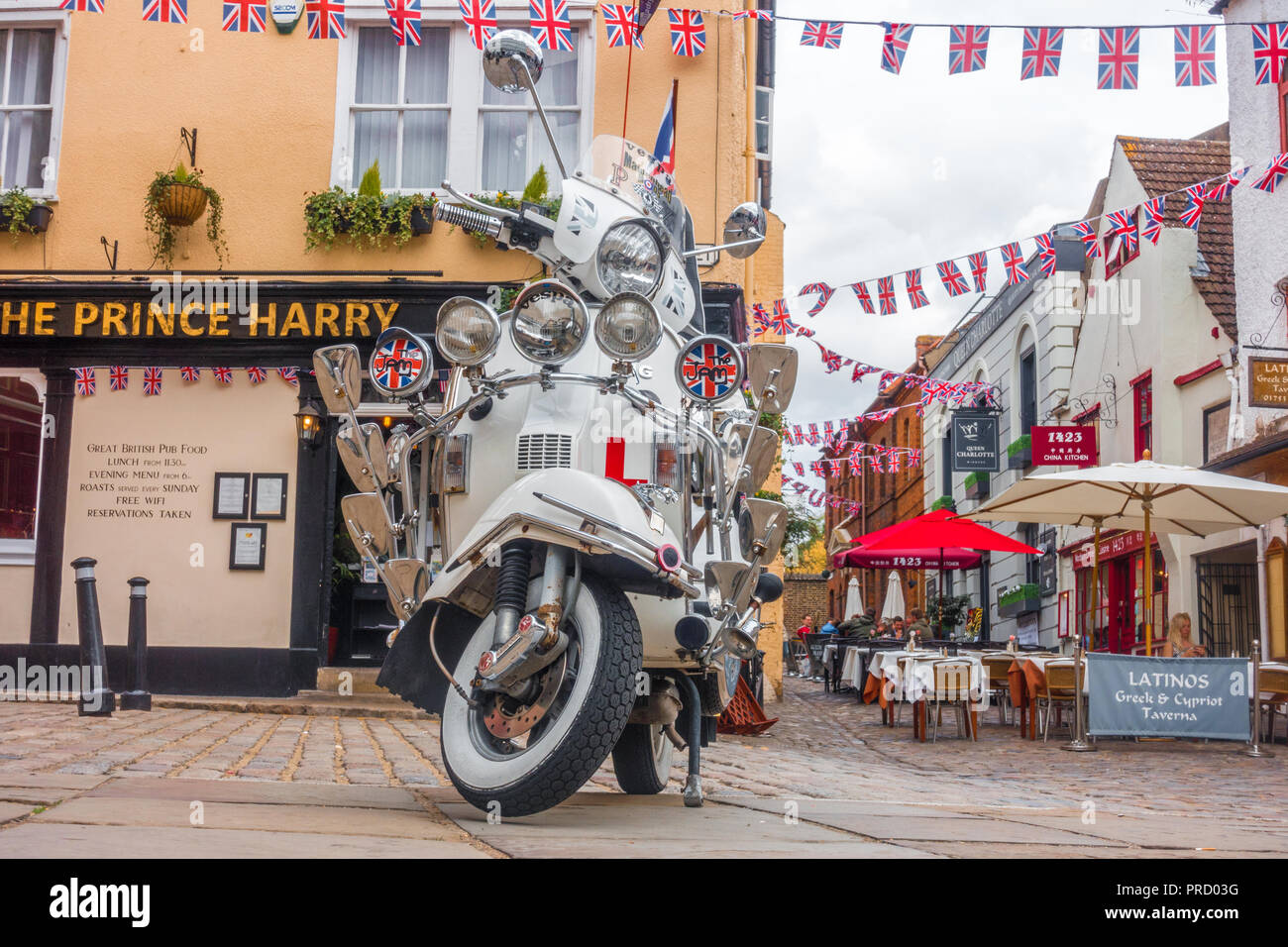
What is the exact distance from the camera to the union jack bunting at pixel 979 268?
13.2 m

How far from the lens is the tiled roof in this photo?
17969mm

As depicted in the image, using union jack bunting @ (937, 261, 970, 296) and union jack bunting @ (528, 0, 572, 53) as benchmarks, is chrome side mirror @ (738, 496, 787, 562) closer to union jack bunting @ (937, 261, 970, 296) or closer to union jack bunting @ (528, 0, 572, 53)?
union jack bunting @ (528, 0, 572, 53)

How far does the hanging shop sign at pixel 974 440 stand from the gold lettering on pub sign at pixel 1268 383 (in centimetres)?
1279

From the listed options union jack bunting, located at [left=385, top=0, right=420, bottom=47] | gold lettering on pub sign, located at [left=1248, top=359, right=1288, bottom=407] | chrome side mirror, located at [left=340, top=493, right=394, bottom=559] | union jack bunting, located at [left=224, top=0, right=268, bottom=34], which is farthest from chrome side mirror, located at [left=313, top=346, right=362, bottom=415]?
gold lettering on pub sign, located at [left=1248, top=359, right=1288, bottom=407]

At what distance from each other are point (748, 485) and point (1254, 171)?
1276 centimetres

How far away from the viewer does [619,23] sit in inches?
445

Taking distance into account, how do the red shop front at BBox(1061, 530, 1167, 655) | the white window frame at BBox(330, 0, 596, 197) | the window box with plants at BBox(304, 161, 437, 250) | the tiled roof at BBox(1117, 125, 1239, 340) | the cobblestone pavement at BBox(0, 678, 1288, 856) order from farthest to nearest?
the red shop front at BBox(1061, 530, 1167, 655) < the tiled roof at BBox(1117, 125, 1239, 340) < the white window frame at BBox(330, 0, 596, 197) < the window box with plants at BBox(304, 161, 437, 250) < the cobblestone pavement at BBox(0, 678, 1288, 856)

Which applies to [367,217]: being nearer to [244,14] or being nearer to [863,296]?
[244,14]

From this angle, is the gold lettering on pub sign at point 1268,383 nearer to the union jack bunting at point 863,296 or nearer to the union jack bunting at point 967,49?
the union jack bunting at point 863,296

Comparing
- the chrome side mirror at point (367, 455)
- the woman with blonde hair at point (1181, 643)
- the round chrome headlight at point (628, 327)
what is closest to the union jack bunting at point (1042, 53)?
the woman with blonde hair at point (1181, 643)

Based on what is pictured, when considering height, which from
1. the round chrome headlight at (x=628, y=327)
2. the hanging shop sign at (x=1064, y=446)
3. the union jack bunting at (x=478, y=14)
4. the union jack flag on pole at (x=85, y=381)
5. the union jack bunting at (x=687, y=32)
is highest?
the union jack bunting at (x=687, y=32)

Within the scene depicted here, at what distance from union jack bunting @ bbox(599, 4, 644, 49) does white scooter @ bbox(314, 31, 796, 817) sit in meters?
6.38

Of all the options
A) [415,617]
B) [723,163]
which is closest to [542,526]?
[415,617]
